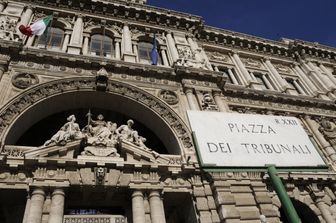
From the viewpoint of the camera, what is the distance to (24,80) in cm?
1195

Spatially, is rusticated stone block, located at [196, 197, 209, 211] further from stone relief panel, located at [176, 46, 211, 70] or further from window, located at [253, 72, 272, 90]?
window, located at [253, 72, 272, 90]

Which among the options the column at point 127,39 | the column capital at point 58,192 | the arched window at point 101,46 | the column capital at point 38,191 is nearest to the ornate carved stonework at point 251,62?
the column at point 127,39

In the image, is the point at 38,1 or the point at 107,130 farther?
Answer: the point at 38,1

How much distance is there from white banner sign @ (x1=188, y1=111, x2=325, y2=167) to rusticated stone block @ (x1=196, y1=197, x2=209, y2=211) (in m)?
4.16

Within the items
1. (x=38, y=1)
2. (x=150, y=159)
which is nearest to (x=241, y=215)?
(x=150, y=159)

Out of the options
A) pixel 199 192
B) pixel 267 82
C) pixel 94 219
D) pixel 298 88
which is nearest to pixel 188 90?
pixel 199 192

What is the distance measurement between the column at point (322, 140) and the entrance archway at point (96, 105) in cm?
879

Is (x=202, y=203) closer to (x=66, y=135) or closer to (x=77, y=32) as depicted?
(x=66, y=135)

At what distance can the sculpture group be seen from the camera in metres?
10.3

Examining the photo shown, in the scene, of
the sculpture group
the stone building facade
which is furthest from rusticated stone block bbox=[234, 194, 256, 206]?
the sculpture group

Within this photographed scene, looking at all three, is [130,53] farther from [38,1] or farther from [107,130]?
[38,1]

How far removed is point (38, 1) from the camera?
16938mm

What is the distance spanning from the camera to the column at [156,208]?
928 centimetres

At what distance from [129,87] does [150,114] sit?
1639mm
